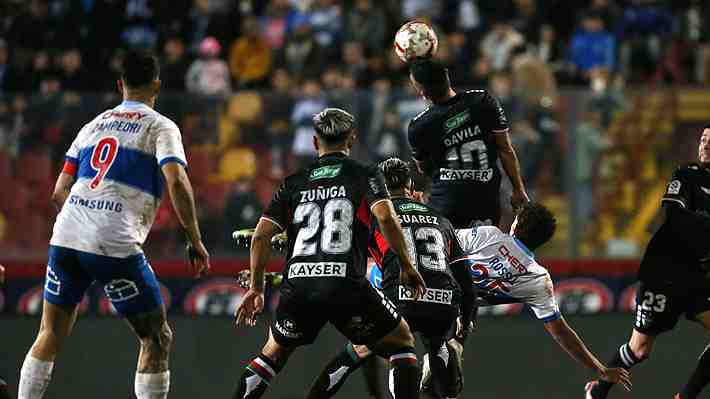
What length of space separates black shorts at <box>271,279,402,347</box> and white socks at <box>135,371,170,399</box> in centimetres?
76

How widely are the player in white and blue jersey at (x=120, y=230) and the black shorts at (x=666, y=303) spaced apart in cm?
395

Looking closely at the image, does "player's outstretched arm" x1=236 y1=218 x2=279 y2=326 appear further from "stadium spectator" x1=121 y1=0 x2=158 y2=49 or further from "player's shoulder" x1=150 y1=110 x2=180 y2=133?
"stadium spectator" x1=121 y1=0 x2=158 y2=49

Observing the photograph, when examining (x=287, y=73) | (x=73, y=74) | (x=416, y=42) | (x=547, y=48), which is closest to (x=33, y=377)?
(x=416, y=42)

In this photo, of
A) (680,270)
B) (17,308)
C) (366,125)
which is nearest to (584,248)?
(366,125)

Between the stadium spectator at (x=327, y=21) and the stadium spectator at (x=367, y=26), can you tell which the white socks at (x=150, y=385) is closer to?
the stadium spectator at (x=327, y=21)

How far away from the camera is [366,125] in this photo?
542 inches

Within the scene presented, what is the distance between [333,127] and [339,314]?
46.6 inches

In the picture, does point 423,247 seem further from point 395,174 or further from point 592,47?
point 592,47

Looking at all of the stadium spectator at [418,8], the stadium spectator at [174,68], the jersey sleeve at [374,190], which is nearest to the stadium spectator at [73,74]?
the stadium spectator at [174,68]

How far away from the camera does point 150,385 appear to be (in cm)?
797

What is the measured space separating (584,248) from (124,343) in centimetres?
489

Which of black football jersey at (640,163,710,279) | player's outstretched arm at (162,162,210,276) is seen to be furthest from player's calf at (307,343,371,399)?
black football jersey at (640,163,710,279)

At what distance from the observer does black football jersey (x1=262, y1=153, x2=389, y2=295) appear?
7840 mm

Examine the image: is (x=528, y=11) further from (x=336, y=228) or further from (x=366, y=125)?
(x=336, y=228)
